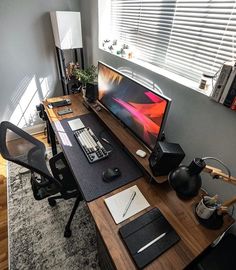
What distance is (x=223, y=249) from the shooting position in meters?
0.84

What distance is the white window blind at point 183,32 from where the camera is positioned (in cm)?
90

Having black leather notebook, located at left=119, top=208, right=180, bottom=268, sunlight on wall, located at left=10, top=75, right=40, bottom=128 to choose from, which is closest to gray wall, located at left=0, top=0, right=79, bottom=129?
sunlight on wall, located at left=10, top=75, right=40, bottom=128

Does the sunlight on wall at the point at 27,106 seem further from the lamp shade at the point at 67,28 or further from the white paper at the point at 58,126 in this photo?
the white paper at the point at 58,126

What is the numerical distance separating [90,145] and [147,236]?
0.74 meters

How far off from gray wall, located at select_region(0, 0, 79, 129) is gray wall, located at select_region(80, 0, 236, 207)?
4.60ft

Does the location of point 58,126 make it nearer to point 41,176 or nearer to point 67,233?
point 41,176

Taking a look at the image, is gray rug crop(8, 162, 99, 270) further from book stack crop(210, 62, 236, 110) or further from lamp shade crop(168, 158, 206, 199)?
book stack crop(210, 62, 236, 110)

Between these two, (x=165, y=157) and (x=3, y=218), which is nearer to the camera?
(x=165, y=157)

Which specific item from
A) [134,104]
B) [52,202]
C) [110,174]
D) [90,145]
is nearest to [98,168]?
[110,174]

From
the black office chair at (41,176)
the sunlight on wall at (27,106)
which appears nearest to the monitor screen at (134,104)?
the black office chair at (41,176)

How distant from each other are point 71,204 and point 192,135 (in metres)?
1.28

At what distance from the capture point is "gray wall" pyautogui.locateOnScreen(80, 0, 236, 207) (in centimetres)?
89

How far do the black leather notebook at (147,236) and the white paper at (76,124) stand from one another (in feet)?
3.09

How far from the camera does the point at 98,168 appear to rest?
1168 mm
